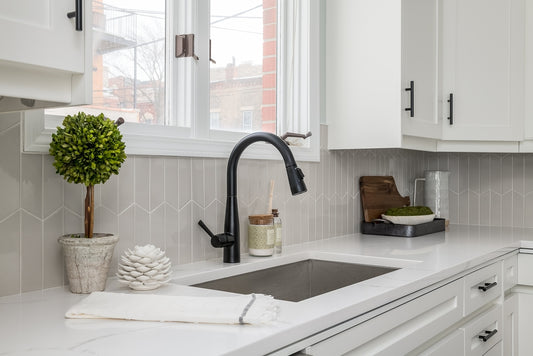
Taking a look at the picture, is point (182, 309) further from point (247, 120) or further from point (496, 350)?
point (496, 350)

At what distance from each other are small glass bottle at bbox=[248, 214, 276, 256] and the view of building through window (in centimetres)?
37

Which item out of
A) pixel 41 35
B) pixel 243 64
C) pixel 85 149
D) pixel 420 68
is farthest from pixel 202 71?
pixel 420 68

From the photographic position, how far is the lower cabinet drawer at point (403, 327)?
3.77ft

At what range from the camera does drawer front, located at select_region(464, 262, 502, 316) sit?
179cm

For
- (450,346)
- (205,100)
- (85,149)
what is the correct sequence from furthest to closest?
(205,100) → (450,346) → (85,149)

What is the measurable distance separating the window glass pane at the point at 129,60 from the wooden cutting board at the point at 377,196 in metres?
1.17

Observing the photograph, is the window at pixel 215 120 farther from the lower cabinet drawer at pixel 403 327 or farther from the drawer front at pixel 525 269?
the drawer front at pixel 525 269

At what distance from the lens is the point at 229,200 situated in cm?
167

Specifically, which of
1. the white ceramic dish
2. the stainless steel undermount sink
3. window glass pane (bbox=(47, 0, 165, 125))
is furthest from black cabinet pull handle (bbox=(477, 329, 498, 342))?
window glass pane (bbox=(47, 0, 165, 125))

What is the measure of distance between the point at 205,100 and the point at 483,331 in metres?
1.27

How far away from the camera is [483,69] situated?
2602 millimetres

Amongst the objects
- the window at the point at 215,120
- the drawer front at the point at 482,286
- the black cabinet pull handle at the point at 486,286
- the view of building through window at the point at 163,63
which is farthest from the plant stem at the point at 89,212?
the black cabinet pull handle at the point at 486,286

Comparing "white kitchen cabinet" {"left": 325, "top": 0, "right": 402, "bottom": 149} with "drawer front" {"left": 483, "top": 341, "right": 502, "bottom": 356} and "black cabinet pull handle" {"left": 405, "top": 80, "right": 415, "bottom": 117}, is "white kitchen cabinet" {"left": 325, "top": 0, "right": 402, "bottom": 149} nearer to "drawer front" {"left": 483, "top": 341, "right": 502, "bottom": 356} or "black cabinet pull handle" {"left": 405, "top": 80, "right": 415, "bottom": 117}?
"black cabinet pull handle" {"left": 405, "top": 80, "right": 415, "bottom": 117}

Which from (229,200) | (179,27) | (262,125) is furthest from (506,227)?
(179,27)
